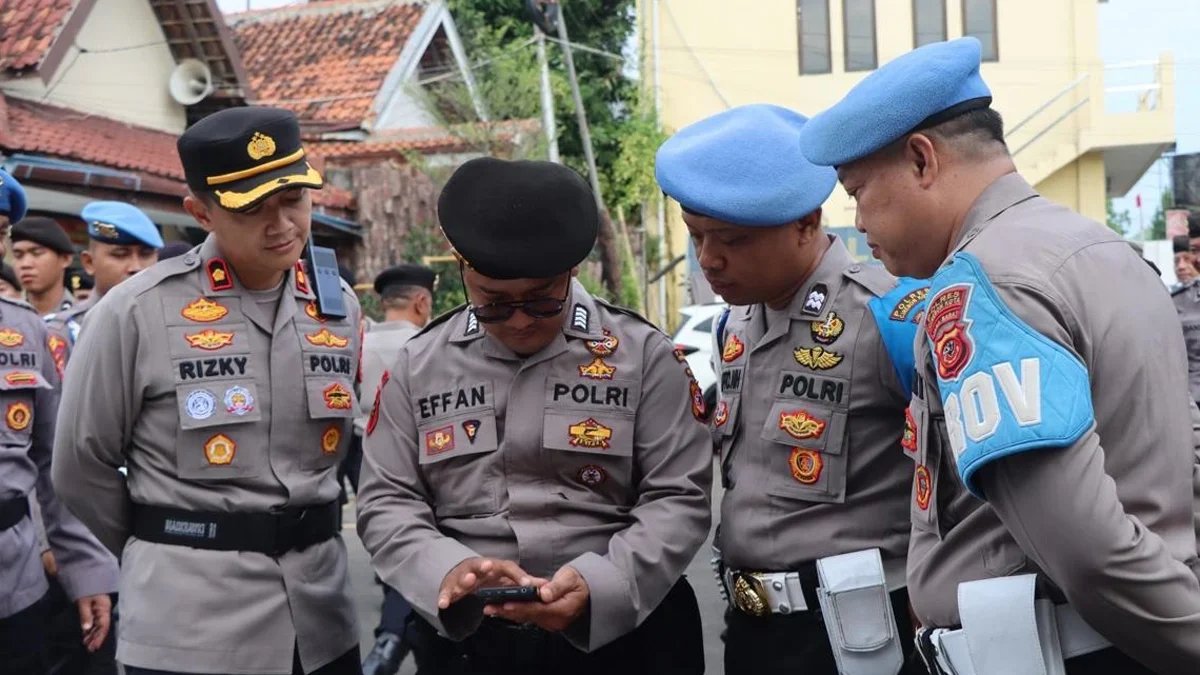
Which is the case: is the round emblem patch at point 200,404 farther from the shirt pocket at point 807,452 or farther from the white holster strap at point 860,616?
the white holster strap at point 860,616

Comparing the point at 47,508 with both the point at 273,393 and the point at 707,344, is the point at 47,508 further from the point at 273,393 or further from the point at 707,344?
the point at 707,344

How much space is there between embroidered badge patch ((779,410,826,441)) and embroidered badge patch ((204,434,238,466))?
133cm

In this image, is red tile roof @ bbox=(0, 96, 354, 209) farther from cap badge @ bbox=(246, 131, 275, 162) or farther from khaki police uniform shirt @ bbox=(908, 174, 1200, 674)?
khaki police uniform shirt @ bbox=(908, 174, 1200, 674)

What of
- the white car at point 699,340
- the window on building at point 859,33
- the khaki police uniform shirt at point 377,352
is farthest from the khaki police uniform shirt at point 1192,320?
the window on building at point 859,33

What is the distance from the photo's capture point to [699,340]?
12.5m

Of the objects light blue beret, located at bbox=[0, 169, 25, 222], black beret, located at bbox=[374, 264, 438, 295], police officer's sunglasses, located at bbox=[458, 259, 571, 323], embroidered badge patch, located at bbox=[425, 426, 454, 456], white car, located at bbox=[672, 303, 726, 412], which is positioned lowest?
white car, located at bbox=[672, 303, 726, 412]

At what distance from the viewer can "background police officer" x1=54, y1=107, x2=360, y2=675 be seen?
2.88 meters

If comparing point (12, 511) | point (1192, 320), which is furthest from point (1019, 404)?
point (1192, 320)

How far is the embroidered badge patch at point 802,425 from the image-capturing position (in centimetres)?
263

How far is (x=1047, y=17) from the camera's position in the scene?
19609mm

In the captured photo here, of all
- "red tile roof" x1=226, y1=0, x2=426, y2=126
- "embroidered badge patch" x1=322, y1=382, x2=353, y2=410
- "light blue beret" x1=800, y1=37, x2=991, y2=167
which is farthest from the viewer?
"red tile roof" x1=226, y1=0, x2=426, y2=126

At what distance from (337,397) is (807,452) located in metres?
1.24

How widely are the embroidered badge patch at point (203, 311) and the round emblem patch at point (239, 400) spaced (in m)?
0.19

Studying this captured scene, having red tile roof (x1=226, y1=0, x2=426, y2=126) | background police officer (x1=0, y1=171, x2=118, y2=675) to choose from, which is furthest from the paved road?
red tile roof (x1=226, y1=0, x2=426, y2=126)
